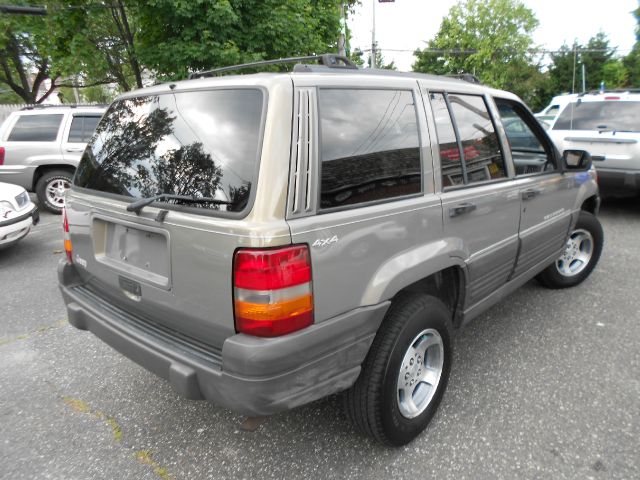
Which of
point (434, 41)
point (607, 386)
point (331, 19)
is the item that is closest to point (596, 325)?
point (607, 386)

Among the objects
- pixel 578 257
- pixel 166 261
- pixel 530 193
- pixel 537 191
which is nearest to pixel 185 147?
pixel 166 261

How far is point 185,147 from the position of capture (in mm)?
2002

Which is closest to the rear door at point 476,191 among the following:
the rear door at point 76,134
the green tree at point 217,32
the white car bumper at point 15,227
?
the white car bumper at point 15,227

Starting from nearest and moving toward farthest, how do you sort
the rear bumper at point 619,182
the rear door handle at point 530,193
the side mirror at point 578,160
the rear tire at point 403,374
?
the rear tire at point 403,374, the rear door handle at point 530,193, the side mirror at point 578,160, the rear bumper at point 619,182

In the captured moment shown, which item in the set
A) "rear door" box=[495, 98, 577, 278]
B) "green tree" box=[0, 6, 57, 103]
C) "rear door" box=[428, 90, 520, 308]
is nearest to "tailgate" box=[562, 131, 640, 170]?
"rear door" box=[495, 98, 577, 278]

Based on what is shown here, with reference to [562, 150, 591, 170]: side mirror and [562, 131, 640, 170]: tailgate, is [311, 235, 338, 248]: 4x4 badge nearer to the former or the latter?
[562, 150, 591, 170]: side mirror

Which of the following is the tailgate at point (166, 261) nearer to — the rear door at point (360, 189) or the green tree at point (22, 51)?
the rear door at point (360, 189)

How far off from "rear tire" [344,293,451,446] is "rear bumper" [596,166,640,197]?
5.35m

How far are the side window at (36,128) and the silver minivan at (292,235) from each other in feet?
23.1

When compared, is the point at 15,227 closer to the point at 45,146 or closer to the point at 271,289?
the point at 45,146

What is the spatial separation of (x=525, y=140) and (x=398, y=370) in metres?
2.43

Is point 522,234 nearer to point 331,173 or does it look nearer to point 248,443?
point 331,173

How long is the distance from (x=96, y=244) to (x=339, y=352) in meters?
1.45

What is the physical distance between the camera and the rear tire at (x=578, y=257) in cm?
410
